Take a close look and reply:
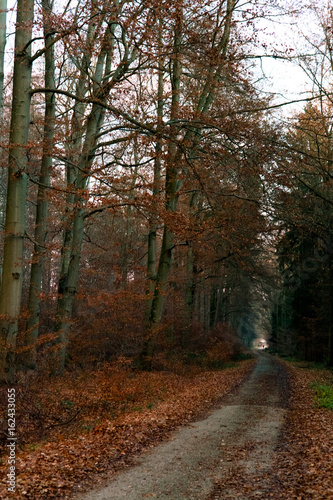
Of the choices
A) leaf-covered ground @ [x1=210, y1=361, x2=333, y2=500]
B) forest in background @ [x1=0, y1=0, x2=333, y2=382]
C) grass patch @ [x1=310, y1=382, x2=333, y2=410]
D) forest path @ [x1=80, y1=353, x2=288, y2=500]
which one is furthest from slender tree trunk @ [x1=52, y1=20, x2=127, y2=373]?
grass patch @ [x1=310, y1=382, x2=333, y2=410]

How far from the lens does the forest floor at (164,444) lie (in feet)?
18.7

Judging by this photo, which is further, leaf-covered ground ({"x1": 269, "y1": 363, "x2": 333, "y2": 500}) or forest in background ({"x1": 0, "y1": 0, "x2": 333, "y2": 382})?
forest in background ({"x1": 0, "y1": 0, "x2": 333, "y2": 382})

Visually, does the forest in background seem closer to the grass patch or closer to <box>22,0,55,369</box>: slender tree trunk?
<box>22,0,55,369</box>: slender tree trunk

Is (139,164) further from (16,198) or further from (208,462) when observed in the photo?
(208,462)

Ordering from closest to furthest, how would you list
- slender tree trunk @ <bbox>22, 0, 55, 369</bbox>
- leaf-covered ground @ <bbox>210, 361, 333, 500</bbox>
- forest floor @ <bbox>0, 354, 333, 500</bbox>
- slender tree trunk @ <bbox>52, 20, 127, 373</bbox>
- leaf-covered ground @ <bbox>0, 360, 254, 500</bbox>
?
leaf-covered ground @ <bbox>210, 361, 333, 500</bbox> → forest floor @ <bbox>0, 354, 333, 500</bbox> → leaf-covered ground @ <bbox>0, 360, 254, 500</bbox> → slender tree trunk @ <bbox>22, 0, 55, 369</bbox> → slender tree trunk @ <bbox>52, 20, 127, 373</bbox>

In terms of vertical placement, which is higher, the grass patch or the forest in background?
the forest in background

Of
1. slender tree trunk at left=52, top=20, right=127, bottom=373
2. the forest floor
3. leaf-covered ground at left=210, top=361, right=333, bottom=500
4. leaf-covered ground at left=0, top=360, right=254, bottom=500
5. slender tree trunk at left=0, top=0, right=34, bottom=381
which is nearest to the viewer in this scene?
leaf-covered ground at left=210, top=361, right=333, bottom=500

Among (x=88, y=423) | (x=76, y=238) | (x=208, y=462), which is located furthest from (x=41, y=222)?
(x=208, y=462)

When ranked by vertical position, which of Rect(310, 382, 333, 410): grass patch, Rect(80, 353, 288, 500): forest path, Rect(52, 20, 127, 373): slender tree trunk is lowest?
Rect(310, 382, 333, 410): grass patch

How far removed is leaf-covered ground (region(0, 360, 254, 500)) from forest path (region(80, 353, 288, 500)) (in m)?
0.38

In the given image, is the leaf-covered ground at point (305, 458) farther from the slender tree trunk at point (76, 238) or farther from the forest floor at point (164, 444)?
the slender tree trunk at point (76, 238)

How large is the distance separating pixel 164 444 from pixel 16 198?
5.86 meters

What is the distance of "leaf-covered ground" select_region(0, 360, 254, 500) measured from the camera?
5973 mm

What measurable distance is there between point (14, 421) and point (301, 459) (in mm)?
4716
